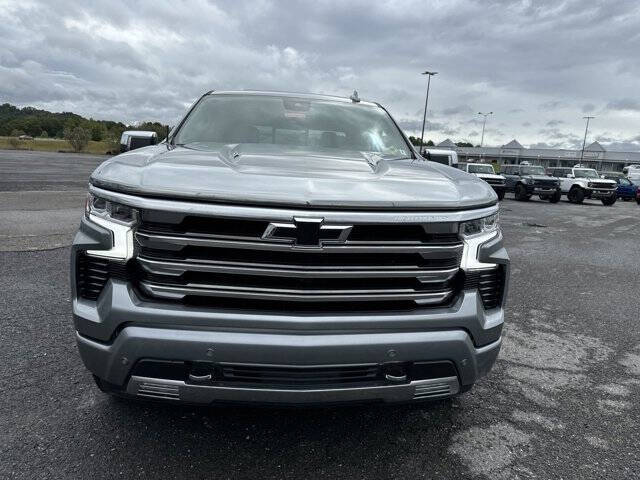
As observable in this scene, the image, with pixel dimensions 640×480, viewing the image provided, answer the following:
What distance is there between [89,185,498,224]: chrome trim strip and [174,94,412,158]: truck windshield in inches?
42.3

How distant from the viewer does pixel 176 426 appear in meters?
2.47

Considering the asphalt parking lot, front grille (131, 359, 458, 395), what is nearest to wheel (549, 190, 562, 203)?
the asphalt parking lot

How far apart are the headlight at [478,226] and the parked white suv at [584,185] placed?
2440 centimetres

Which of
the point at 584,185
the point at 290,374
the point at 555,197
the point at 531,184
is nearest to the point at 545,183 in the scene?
the point at 531,184

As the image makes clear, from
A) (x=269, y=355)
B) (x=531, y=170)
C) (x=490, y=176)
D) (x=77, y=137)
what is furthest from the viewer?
(x=77, y=137)

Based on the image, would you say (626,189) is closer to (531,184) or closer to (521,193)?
(521,193)

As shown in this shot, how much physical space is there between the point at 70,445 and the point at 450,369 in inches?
72.6

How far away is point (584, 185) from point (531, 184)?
300 centimetres

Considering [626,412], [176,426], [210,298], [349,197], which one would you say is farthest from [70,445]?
[626,412]

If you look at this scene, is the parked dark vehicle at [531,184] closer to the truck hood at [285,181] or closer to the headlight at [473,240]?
the truck hood at [285,181]

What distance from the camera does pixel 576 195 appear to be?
2375 cm

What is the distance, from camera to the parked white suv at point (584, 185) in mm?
23062

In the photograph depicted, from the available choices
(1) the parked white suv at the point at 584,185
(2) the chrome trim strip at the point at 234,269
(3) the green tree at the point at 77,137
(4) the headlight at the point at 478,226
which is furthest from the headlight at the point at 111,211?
(3) the green tree at the point at 77,137

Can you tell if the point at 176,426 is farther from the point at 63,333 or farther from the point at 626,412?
the point at 626,412
